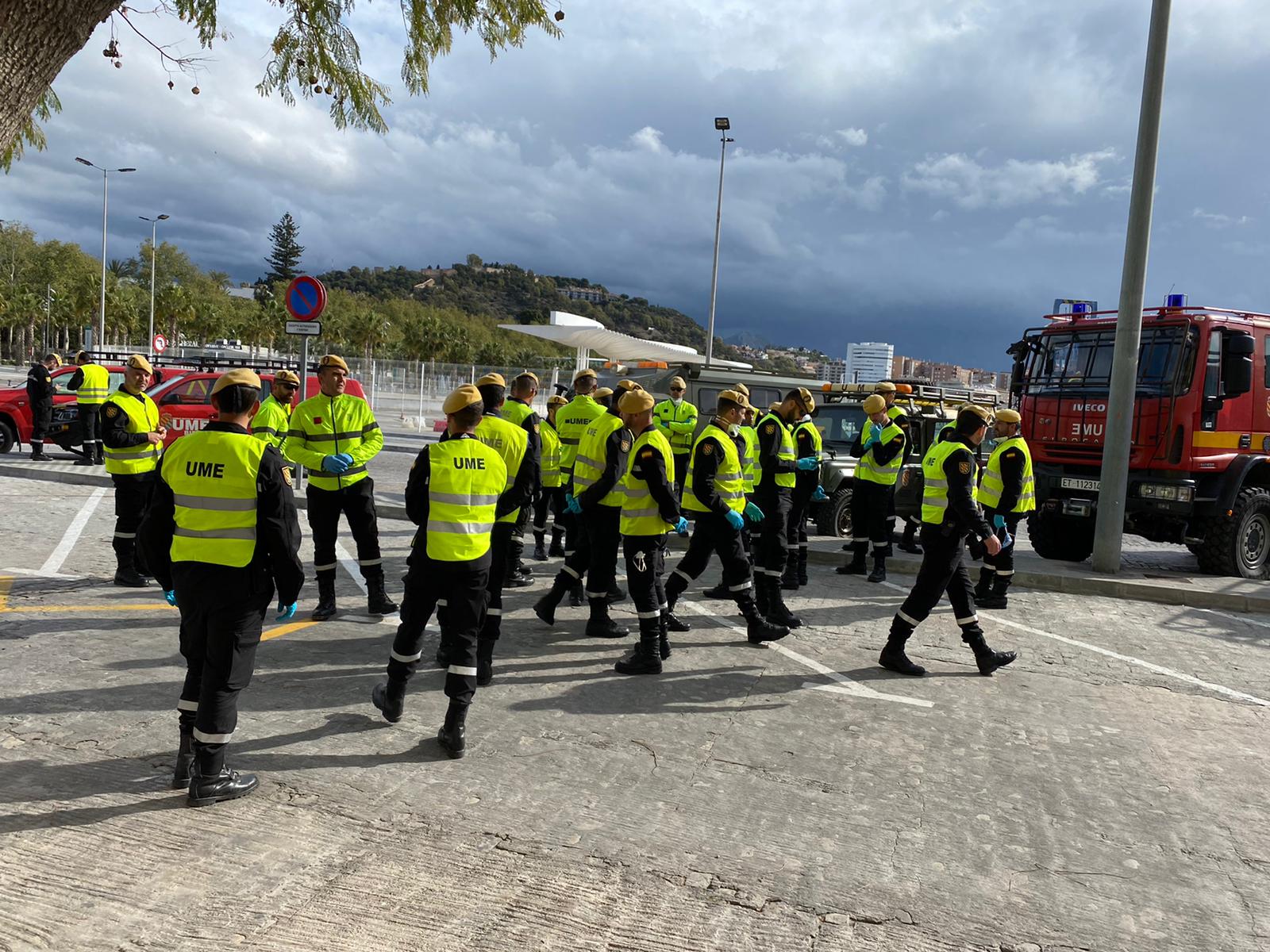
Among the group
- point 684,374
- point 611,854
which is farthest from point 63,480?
point 611,854

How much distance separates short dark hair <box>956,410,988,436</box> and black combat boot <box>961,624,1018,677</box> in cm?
131

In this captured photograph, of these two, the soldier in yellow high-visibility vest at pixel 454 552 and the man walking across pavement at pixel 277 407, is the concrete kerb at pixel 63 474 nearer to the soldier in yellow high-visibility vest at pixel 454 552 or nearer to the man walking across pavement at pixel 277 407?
the man walking across pavement at pixel 277 407

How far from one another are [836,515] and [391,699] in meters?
8.25

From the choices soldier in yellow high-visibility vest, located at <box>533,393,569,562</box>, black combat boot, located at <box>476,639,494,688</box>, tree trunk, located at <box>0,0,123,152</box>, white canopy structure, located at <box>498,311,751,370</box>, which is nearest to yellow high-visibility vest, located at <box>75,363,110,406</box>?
soldier in yellow high-visibility vest, located at <box>533,393,569,562</box>

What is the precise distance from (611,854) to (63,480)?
13.8m

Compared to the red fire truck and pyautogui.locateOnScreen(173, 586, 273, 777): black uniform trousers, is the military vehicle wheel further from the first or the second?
pyautogui.locateOnScreen(173, 586, 273, 777): black uniform trousers

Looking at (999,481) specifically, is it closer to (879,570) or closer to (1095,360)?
(879,570)

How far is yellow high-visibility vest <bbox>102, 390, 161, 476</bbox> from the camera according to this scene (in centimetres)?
795

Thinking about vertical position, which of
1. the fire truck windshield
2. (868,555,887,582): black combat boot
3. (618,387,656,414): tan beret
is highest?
the fire truck windshield

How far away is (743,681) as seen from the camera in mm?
6285

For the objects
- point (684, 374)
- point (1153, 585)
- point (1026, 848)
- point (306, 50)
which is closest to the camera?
point (1026, 848)

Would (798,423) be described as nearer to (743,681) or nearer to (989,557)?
(989,557)

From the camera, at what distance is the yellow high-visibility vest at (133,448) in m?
7.95

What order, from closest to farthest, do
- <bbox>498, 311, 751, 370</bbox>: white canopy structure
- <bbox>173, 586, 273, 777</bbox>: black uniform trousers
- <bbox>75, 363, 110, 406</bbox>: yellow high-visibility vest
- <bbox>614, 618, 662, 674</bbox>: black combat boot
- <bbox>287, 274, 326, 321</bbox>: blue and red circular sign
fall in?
<bbox>173, 586, 273, 777</bbox>: black uniform trousers
<bbox>614, 618, 662, 674</bbox>: black combat boot
<bbox>287, 274, 326, 321</bbox>: blue and red circular sign
<bbox>75, 363, 110, 406</bbox>: yellow high-visibility vest
<bbox>498, 311, 751, 370</bbox>: white canopy structure
